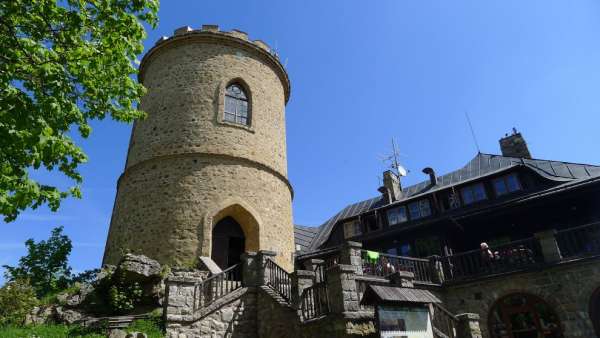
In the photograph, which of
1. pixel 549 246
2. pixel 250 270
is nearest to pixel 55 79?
pixel 250 270

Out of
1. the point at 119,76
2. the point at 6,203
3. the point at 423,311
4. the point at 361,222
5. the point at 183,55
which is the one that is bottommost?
the point at 423,311

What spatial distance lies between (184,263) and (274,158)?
210 inches

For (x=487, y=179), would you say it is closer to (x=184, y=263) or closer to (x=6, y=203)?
(x=184, y=263)

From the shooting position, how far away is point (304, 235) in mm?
24094

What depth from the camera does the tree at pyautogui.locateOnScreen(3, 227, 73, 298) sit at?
492 inches

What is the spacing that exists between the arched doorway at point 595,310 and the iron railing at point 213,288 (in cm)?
929

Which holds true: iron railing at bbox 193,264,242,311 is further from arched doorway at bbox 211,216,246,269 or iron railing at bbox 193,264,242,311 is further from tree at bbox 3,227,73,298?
tree at bbox 3,227,73,298

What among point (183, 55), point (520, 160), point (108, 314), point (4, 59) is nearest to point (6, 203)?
point (4, 59)

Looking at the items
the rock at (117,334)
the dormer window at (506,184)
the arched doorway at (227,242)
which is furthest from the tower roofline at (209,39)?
the rock at (117,334)

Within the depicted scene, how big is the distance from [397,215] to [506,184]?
15.7ft

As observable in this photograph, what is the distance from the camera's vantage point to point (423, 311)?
7102 mm

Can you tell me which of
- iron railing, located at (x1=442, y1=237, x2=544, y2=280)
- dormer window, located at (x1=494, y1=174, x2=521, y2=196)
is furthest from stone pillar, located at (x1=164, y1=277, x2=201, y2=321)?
dormer window, located at (x1=494, y1=174, x2=521, y2=196)

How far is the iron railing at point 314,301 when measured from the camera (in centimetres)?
817

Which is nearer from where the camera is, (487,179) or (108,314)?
(108,314)
